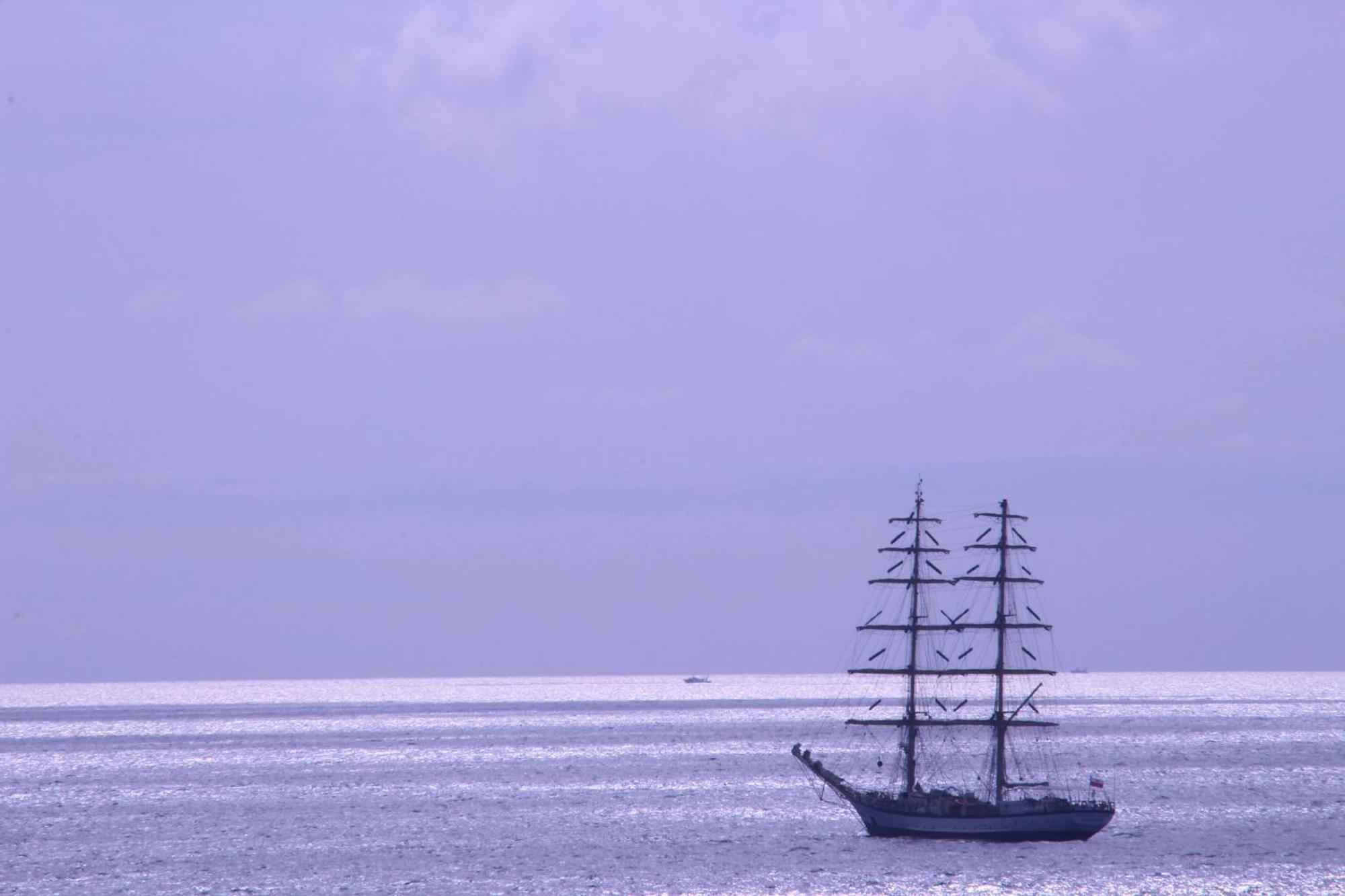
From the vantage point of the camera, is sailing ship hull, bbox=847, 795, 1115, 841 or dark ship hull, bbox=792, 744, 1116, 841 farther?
dark ship hull, bbox=792, 744, 1116, 841

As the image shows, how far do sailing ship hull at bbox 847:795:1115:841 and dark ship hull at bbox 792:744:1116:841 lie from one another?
0.03m

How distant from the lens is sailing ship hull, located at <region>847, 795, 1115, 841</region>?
3044 inches

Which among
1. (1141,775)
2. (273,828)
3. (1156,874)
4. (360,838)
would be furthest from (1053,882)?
(1141,775)

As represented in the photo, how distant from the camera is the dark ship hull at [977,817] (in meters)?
77.5

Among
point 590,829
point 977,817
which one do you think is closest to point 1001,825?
point 977,817

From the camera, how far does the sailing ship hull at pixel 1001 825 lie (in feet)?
254

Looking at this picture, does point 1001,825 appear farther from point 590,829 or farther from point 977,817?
point 590,829

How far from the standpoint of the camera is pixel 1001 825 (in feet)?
256

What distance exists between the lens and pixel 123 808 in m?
97.6

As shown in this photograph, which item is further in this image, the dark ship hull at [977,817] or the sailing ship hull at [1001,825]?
the dark ship hull at [977,817]

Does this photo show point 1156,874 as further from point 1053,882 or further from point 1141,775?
point 1141,775

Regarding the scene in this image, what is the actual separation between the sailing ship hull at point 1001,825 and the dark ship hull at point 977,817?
0.11ft

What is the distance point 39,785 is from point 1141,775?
82.8 m

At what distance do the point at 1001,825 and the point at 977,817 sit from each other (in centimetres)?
126
